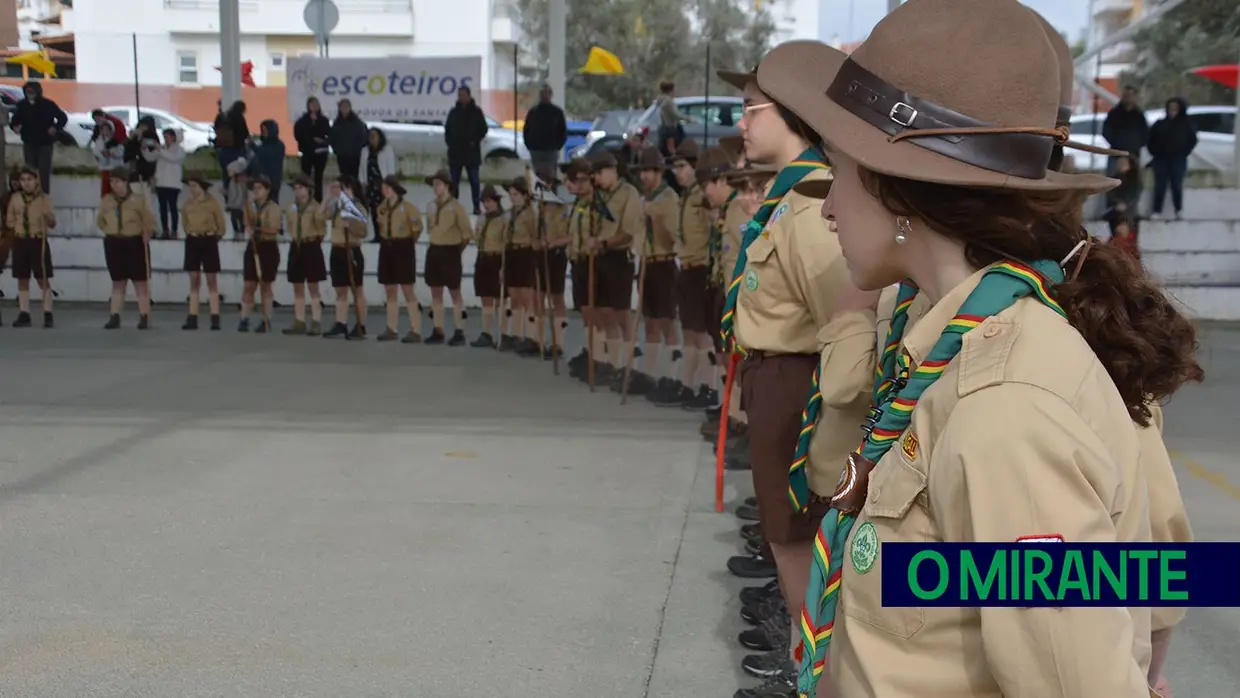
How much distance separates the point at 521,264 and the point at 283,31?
98.7 feet

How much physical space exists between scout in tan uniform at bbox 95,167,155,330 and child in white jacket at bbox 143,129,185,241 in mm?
3065

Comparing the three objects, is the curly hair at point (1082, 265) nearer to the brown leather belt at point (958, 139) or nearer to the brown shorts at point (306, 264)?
the brown leather belt at point (958, 139)

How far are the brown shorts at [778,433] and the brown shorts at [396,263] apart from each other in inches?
409

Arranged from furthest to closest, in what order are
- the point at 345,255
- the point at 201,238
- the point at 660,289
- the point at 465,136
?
the point at 465,136
the point at 201,238
the point at 345,255
the point at 660,289

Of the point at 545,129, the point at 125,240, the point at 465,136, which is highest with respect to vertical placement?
the point at 545,129

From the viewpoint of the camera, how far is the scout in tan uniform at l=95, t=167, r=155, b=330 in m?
13.7

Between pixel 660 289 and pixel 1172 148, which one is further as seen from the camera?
pixel 1172 148

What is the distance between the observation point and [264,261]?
14.1 metres

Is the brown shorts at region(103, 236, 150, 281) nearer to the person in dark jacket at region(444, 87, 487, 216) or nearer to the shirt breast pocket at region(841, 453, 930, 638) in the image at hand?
the person in dark jacket at region(444, 87, 487, 216)

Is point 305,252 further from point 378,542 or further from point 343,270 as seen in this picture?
point 378,542

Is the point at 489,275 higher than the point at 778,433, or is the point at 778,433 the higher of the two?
the point at 778,433

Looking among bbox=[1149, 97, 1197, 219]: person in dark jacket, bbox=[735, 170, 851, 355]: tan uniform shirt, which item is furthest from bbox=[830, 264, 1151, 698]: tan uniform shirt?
bbox=[1149, 97, 1197, 219]: person in dark jacket

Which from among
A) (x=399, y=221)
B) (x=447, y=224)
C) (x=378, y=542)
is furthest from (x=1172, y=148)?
(x=378, y=542)

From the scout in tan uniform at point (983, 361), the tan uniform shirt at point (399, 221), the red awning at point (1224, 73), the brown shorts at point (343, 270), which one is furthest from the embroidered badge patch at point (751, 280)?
the red awning at point (1224, 73)
